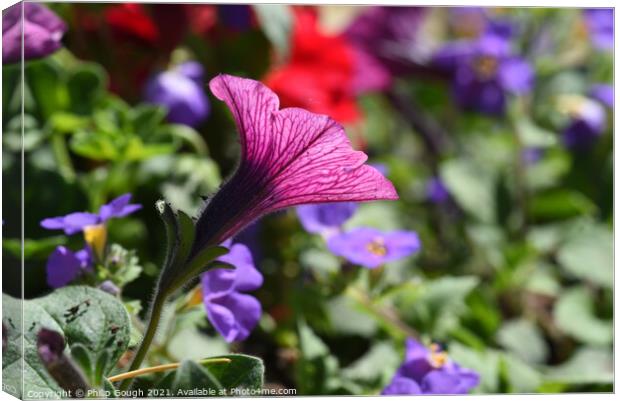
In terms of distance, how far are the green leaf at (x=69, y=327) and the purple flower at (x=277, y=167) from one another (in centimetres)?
8

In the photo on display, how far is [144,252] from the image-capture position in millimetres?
873

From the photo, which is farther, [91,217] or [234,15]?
[234,15]

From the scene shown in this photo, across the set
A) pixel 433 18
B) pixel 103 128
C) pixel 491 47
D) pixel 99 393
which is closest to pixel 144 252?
pixel 103 128

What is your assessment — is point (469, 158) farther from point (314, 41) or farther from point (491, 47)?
point (314, 41)

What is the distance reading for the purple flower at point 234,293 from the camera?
24.2 inches

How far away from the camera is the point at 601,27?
122cm

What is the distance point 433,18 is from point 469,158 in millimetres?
366

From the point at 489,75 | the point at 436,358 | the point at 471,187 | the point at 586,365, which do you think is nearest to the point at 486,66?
the point at 489,75

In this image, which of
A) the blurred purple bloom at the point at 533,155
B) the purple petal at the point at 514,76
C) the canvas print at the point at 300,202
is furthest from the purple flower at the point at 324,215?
the blurred purple bloom at the point at 533,155

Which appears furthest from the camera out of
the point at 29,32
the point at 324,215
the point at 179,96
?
the point at 179,96

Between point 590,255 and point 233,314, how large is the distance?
0.50 meters

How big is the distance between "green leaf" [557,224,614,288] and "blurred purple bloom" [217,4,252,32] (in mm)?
406

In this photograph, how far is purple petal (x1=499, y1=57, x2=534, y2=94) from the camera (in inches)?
42.3

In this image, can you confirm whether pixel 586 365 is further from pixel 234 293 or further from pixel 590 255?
pixel 234 293
